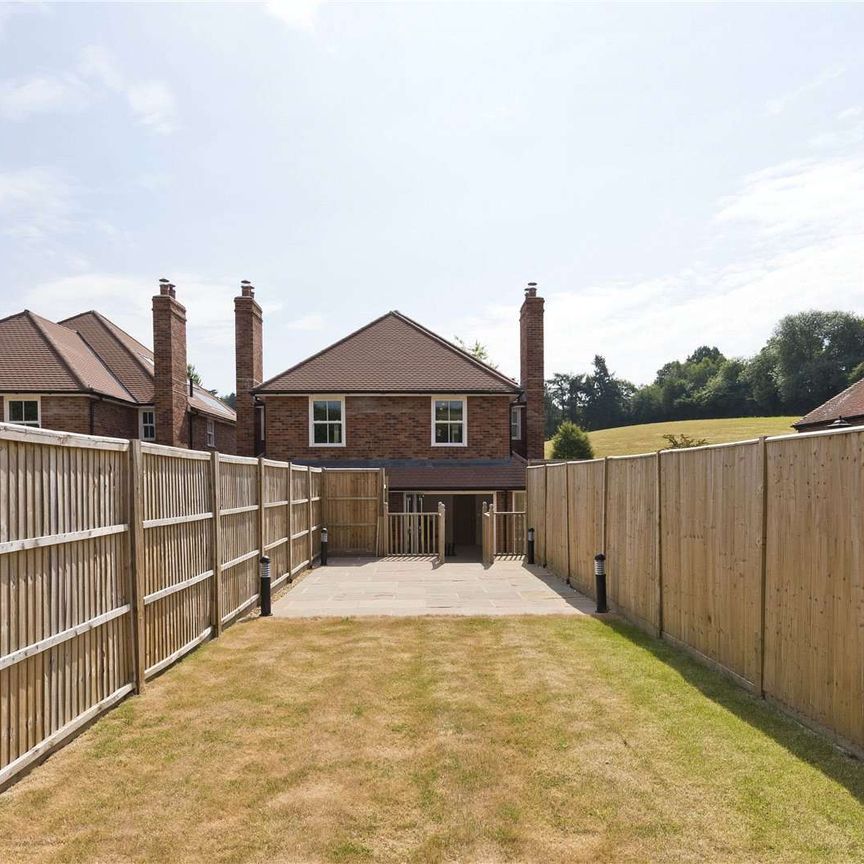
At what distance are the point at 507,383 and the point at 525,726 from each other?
18.8m

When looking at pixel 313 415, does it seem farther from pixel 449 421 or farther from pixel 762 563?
pixel 762 563

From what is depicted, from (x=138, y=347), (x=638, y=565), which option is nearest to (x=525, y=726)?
(x=638, y=565)

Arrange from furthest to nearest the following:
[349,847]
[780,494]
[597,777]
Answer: [780,494] < [597,777] < [349,847]

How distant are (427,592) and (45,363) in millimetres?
18138

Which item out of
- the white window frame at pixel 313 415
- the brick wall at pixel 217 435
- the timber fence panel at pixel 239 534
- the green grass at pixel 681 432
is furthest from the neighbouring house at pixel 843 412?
the green grass at pixel 681 432

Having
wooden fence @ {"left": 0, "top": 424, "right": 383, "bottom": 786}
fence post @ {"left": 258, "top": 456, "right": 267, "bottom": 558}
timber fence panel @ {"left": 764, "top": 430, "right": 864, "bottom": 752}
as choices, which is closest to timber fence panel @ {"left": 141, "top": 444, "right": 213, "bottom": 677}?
Answer: wooden fence @ {"left": 0, "top": 424, "right": 383, "bottom": 786}

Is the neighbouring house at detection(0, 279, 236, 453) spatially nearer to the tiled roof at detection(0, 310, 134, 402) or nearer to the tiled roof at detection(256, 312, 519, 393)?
the tiled roof at detection(0, 310, 134, 402)

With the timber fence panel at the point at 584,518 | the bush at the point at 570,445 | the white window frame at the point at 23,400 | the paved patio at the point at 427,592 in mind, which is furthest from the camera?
the bush at the point at 570,445

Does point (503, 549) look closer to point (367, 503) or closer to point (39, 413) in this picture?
point (367, 503)

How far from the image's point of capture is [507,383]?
77.6ft

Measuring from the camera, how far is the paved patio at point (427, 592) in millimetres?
10742

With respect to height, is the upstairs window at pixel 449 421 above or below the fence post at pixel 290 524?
above

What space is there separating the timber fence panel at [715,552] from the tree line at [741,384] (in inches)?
2634

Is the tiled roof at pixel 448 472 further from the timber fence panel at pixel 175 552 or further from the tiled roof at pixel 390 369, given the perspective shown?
the timber fence panel at pixel 175 552
